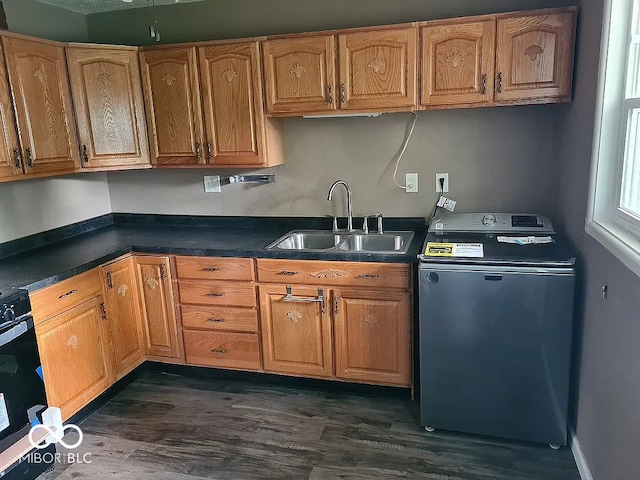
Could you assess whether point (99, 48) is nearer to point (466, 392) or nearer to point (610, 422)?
point (466, 392)

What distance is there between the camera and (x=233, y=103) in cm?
287

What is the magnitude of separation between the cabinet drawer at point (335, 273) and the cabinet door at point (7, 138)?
135 centimetres

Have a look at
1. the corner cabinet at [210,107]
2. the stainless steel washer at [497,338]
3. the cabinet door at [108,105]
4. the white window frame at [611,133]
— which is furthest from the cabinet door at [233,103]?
the white window frame at [611,133]

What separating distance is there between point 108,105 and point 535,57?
2.38 metres

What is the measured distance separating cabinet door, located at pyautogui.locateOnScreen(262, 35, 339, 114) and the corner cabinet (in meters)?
0.07

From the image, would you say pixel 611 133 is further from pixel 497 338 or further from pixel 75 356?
pixel 75 356

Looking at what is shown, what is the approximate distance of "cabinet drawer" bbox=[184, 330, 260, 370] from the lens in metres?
2.89

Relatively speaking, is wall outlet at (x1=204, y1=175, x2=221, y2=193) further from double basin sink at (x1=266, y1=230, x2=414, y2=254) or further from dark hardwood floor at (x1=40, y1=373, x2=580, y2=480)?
dark hardwood floor at (x1=40, y1=373, x2=580, y2=480)

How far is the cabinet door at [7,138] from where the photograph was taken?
2.47 m

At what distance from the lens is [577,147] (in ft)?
7.57

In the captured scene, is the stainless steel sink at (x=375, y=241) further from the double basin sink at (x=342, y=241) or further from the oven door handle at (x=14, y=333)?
the oven door handle at (x=14, y=333)

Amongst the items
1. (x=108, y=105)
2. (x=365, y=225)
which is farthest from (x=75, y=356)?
(x=365, y=225)

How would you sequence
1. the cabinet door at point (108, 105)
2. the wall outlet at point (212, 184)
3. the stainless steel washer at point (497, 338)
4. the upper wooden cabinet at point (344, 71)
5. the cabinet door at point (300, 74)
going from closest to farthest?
the stainless steel washer at point (497, 338) → the upper wooden cabinet at point (344, 71) → the cabinet door at point (300, 74) → the cabinet door at point (108, 105) → the wall outlet at point (212, 184)

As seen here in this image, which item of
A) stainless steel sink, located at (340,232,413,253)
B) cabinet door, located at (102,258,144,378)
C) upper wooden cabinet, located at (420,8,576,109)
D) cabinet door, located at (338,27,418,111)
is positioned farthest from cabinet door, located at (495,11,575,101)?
cabinet door, located at (102,258,144,378)
